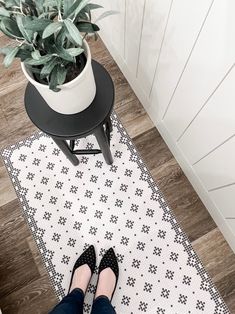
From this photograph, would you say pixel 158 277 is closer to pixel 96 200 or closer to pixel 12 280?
pixel 96 200

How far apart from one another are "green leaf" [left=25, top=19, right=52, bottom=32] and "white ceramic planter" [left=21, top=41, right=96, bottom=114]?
0.46 ft

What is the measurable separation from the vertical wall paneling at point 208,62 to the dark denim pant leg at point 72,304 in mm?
755

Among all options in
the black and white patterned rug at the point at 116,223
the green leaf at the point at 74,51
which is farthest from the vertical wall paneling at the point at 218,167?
the green leaf at the point at 74,51

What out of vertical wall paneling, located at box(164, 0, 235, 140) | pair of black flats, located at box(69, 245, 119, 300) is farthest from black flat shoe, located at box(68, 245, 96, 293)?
vertical wall paneling, located at box(164, 0, 235, 140)

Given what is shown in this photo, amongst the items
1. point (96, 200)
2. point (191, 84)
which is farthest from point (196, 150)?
point (96, 200)

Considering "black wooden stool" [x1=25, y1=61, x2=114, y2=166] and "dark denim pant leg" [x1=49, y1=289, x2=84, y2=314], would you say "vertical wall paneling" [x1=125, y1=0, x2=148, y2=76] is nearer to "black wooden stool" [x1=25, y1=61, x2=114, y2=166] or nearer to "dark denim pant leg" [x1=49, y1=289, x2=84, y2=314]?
"black wooden stool" [x1=25, y1=61, x2=114, y2=166]

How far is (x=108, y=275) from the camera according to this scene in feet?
4.38

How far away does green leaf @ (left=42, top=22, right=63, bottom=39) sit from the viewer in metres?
0.68

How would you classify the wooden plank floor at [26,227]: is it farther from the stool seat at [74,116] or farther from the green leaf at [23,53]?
the green leaf at [23,53]

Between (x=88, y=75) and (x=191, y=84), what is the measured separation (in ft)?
1.03

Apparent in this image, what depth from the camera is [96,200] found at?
1466mm

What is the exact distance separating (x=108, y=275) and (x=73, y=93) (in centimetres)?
78

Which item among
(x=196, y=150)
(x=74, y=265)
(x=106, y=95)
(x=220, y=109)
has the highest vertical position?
(x=220, y=109)

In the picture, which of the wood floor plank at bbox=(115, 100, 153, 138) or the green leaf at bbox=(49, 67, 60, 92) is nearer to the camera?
the green leaf at bbox=(49, 67, 60, 92)
